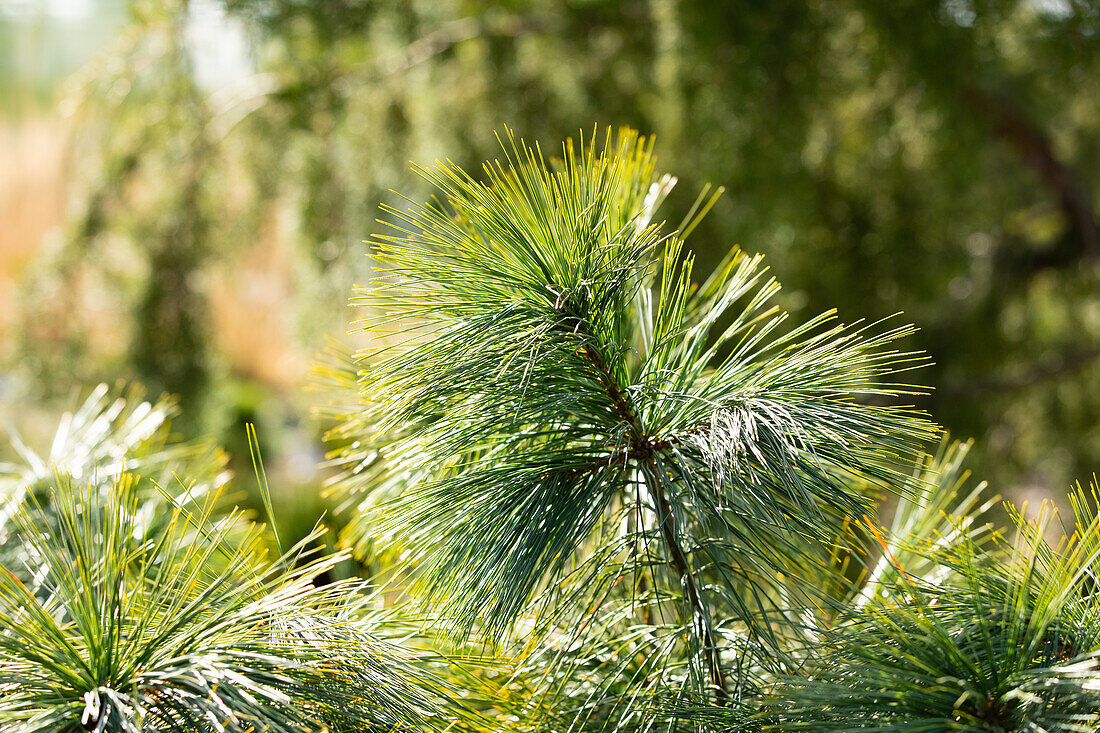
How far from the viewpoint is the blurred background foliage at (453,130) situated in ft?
6.86

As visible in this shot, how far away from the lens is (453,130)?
2340 mm

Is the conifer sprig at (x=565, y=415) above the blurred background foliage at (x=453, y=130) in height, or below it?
below

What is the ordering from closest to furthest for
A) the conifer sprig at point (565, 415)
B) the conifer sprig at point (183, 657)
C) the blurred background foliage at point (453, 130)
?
the conifer sprig at point (183, 657), the conifer sprig at point (565, 415), the blurred background foliage at point (453, 130)

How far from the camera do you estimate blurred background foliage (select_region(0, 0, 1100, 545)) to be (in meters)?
2.09

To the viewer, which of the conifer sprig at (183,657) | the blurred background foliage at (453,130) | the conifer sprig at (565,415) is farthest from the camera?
the blurred background foliage at (453,130)

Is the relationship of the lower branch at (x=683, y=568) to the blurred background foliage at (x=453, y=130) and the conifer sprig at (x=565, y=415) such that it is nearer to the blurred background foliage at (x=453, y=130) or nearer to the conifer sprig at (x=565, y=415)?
the conifer sprig at (x=565, y=415)

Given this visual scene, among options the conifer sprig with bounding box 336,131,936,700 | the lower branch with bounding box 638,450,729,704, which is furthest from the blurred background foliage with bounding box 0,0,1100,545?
the lower branch with bounding box 638,450,729,704

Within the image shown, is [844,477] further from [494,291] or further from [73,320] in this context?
[73,320]

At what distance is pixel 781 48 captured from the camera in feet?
6.67

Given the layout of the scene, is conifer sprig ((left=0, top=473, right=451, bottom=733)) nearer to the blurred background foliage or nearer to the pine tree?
the pine tree

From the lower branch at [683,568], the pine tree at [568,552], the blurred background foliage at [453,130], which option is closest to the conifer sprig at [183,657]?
the pine tree at [568,552]

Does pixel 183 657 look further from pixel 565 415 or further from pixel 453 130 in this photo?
pixel 453 130

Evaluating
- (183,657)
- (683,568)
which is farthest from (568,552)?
(183,657)

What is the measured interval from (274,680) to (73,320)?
2.53 meters
